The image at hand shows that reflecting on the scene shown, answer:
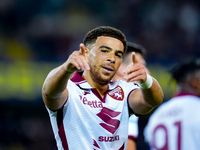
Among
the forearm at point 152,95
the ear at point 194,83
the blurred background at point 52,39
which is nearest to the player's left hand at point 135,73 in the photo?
the forearm at point 152,95

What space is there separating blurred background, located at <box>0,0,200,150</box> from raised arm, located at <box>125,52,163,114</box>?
24.7 ft

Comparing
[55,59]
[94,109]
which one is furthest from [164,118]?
[55,59]

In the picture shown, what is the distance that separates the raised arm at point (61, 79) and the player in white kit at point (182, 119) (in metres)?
1.06

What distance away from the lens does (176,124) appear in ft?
12.7

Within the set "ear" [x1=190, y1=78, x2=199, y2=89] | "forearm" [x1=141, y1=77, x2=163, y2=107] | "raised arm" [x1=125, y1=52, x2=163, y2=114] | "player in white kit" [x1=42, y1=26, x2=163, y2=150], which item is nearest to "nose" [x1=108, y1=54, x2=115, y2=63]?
"player in white kit" [x1=42, y1=26, x2=163, y2=150]

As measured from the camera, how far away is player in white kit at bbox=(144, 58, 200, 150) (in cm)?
381

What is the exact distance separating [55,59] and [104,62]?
7810 mm

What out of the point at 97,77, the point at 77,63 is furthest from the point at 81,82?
the point at 77,63

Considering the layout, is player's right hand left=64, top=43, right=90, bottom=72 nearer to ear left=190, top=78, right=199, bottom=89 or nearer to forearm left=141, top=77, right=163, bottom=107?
forearm left=141, top=77, right=163, bottom=107

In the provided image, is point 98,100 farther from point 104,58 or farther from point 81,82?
point 104,58

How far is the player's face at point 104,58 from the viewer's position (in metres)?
3.70

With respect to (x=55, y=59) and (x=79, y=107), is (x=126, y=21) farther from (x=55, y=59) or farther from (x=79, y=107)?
(x=79, y=107)

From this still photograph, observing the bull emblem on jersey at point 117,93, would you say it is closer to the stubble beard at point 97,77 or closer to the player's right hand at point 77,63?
the stubble beard at point 97,77

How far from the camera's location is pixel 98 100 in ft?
12.3
